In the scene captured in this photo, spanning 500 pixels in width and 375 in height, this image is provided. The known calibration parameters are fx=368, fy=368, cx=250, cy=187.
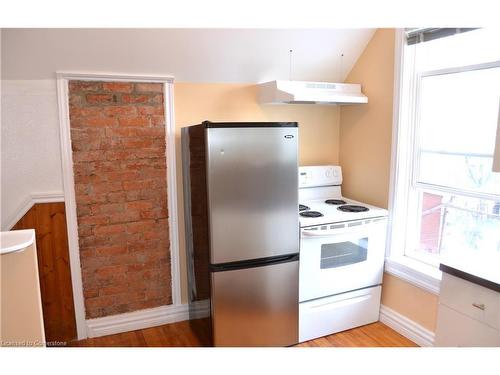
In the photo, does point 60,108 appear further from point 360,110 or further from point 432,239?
point 432,239

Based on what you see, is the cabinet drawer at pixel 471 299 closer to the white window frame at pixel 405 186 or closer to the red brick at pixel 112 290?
the white window frame at pixel 405 186

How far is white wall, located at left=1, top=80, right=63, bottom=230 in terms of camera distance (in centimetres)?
232

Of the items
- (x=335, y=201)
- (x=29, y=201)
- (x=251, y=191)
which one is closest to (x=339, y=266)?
(x=335, y=201)

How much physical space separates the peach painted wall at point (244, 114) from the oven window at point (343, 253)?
2.94 ft

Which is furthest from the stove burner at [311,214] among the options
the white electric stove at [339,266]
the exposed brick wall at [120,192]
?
the exposed brick wall at [120,192]

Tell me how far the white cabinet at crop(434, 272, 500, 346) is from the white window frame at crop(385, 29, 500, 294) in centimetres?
60

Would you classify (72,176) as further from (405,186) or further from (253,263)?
(405,186)

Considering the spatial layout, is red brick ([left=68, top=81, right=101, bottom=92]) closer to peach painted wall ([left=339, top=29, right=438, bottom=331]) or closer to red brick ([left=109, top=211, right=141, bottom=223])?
red brick ([left=109, top=211, right=141, bottom=223])

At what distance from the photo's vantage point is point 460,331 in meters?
1.80

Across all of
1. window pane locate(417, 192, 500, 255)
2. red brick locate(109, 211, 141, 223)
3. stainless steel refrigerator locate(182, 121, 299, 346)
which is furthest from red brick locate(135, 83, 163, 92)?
window pane locate(417, 192, 500, 255)

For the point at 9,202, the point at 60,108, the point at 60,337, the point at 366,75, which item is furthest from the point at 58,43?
the point at 366,75

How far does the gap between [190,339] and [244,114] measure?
176 cm

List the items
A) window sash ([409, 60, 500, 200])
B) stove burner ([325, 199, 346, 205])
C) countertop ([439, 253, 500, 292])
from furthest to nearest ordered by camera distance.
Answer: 1. stove burner ([325, 199, 346, 205])
2. window sash ([409, 60, 500, 200])
3. countertop ([439, 253, 500, 292])

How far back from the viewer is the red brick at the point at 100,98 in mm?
2480
